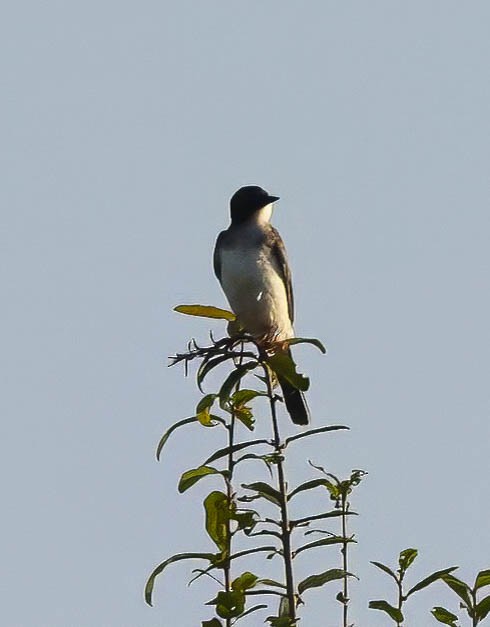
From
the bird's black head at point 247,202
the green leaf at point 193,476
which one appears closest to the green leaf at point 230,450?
the green leaf at point 193,476

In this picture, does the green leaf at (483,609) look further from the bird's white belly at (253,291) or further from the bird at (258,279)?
the bird's white belly at (253,291)

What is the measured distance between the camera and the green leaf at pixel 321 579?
292 cm

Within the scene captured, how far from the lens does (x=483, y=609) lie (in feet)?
9.82

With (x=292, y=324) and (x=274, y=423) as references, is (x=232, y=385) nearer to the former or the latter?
(x=274, y=423)

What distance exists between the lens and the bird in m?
7.29

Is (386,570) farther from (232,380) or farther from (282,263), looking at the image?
(282,263)

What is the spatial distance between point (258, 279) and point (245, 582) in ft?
14.7

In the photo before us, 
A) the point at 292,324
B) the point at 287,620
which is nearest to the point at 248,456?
the point at 287,620

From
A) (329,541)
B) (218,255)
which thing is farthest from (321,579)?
(218,255)

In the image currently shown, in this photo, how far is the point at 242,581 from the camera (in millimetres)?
2980

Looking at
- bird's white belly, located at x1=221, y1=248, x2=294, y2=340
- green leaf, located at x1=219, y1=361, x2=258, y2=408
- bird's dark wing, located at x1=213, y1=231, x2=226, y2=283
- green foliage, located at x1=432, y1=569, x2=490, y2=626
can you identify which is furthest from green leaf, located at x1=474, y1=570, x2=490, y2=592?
bird's dark wing, located at x1=213, y1=231, x2=226, y2=283

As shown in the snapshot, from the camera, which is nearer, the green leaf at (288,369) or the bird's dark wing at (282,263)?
the green leaf at (288,369)

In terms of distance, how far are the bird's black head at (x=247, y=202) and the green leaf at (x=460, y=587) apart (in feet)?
18.0

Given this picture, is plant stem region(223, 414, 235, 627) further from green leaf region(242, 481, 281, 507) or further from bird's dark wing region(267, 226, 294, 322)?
Result: bird's dark wing region(267, 226, 294, 322)
